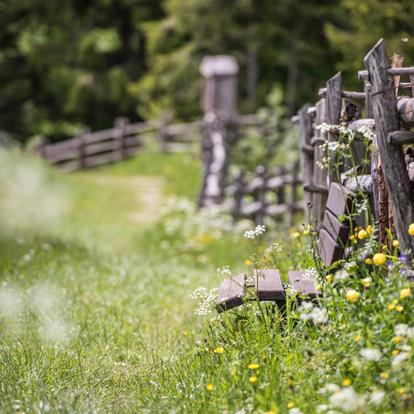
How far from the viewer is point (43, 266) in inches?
272

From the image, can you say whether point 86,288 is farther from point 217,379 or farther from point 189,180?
point 189,180

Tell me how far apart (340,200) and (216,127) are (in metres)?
9.57

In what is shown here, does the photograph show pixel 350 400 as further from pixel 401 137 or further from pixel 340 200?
pixel 340 200

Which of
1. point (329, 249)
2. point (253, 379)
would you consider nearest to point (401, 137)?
point (329, 249)

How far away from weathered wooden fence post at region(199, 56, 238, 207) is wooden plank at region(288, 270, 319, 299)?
7.89m

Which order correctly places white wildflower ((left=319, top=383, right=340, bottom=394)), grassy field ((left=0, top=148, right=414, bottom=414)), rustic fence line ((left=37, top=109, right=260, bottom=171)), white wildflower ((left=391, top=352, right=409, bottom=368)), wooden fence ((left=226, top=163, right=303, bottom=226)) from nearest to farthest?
white wildflower ((left=391, top=352, right=409, bottom=368))
white wildflower ((left=319, top=383, right=340, bottom=394))
grassy field ((left=0, top=148, right=414, bottom=414))
wooden fence ((left=226, top=163, right=303, bottom=226))
rustic fence line ((left=37, top=109, right=260, bottom=171))

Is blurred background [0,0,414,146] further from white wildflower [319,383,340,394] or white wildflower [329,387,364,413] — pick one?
white wildflower [329,387,364,413]

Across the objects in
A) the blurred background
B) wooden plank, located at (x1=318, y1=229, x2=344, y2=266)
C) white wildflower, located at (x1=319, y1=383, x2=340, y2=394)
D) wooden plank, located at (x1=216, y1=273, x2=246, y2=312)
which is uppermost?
the blurred background

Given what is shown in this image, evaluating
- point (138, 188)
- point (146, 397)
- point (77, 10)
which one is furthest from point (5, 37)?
point (146, 397)

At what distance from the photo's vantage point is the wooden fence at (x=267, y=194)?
10.2 metres

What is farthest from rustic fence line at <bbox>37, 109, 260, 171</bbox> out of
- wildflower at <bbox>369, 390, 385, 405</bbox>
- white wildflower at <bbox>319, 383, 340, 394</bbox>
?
wildflower at <bbox>369, 390, 385, 405</bbox>

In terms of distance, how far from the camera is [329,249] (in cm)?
412

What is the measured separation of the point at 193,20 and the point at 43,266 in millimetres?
14033

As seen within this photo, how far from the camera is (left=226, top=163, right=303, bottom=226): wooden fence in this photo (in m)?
10.2
